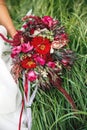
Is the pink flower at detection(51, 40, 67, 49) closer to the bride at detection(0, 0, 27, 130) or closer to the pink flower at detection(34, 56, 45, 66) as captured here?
the pink flower at detection(34, 56, 45, 66)

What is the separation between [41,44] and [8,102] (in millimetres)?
342

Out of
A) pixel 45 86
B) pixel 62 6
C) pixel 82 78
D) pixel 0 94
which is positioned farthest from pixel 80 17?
pixel 0 94

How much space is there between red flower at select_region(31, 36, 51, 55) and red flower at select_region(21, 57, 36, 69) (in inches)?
2.5

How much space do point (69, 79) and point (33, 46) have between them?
0.86 ft

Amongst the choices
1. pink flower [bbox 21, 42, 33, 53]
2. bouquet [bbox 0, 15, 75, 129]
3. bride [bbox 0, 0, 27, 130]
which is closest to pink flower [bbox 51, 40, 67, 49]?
bouquet [bbox 0, 15, 75, 129]

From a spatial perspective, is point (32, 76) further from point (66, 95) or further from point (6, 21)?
point (6, 21)

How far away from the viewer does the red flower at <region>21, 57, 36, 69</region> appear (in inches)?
72.8

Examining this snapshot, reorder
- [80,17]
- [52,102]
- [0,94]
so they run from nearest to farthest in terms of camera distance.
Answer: [0,94], [52,102], [80,17]

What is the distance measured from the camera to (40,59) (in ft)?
6.06

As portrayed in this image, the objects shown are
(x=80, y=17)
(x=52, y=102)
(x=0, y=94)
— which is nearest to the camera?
(x=0, y=94)

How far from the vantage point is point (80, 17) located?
7.58 feet

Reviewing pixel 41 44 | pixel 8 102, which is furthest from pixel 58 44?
pixel 8 102

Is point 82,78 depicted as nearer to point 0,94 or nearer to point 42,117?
point 42,117

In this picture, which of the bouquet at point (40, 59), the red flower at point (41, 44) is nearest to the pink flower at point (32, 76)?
the bouquet at point (40, 59)
